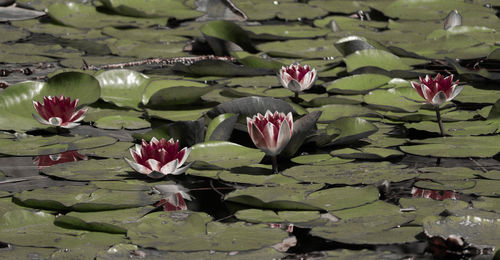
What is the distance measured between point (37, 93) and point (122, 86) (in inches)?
16.2

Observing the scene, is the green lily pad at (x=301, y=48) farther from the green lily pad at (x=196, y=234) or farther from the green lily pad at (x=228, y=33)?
the green lily pad at (x=196, y=234)

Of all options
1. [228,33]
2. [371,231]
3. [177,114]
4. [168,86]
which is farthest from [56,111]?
[228,33]

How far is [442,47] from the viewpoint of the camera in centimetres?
445

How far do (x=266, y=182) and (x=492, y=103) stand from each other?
1373mm

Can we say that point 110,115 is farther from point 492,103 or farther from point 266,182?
point 492,103

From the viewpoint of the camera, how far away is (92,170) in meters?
2.69

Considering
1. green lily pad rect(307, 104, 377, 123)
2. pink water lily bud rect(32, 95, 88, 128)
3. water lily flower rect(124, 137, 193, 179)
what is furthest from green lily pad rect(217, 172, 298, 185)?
pink water lily bud rect(32, 95, 88, 128)

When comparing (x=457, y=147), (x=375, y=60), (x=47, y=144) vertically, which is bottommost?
(x=47, y=144)

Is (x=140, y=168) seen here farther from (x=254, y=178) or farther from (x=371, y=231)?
(x=371, y=231)

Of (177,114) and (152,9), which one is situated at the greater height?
(152,9)

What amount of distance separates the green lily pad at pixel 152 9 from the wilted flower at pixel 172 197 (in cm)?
318

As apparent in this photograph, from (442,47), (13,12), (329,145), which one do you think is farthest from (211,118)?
(13,12)

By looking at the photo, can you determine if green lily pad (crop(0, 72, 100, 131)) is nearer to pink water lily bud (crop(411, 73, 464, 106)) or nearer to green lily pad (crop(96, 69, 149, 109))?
green lily pad (crop(96, 69, 149, 109))

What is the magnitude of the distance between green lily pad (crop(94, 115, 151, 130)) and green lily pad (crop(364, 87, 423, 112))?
3.16 ft
